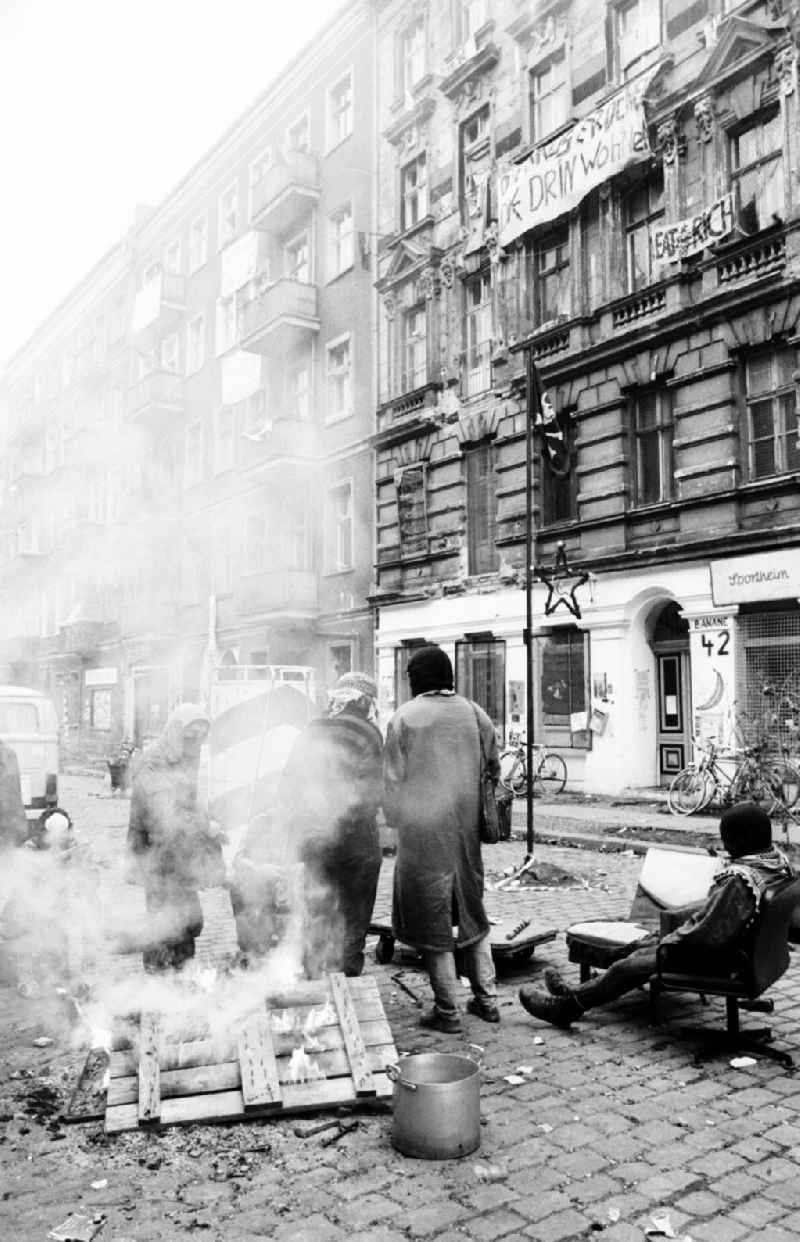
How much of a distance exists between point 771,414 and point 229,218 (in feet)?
59.3

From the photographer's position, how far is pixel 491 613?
18.4m

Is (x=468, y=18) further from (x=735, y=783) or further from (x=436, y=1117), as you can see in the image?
(x=436, y=1117)

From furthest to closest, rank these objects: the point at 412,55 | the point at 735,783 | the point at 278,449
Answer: the point at 278,449, the point at 412,55, the point at 735,783

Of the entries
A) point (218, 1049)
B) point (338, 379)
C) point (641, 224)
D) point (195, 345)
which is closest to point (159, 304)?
point (338, 379)

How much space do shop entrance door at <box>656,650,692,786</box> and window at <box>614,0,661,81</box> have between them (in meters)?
9.76

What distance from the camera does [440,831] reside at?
4.91 m

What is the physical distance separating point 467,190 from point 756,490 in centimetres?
985

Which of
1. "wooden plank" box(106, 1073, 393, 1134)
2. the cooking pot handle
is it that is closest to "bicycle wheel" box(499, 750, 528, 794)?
"wooden plank" box(106, 1073, 393, 1134)

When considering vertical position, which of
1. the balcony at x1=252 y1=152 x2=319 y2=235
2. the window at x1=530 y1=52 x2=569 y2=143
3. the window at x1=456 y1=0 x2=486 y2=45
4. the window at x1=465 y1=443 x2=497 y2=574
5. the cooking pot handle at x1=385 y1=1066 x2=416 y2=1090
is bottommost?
the cooking pot handle at x1=385 y1=1066 x2=416 y2=1090

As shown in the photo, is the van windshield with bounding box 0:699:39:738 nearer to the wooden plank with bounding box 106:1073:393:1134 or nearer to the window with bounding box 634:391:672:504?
the wooden plank with bounding box 106:1073:393:1134

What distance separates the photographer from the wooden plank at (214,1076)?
380 cm

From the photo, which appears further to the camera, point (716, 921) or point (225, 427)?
point (225, 427)

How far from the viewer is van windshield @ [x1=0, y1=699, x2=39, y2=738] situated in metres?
12.0

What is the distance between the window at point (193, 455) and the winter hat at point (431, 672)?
36.3ft
